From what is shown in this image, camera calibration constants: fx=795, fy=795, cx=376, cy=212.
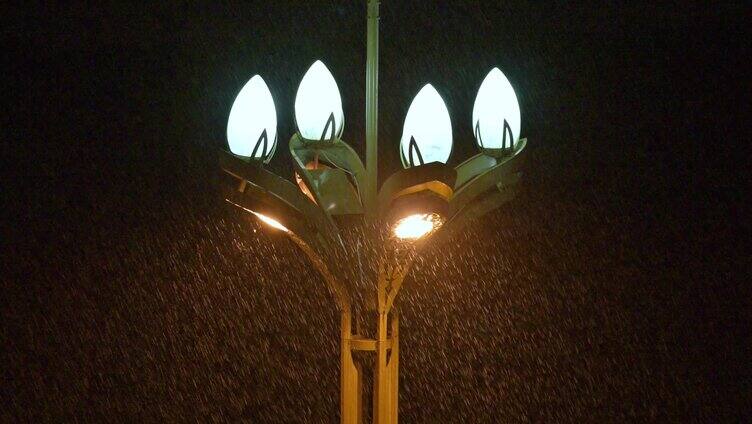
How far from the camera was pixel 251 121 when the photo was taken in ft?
6.37

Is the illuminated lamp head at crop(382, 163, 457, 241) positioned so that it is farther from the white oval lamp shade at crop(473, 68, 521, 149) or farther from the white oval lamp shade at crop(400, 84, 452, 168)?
the white oval lamp shade at crop(473, 68, 521, 149)

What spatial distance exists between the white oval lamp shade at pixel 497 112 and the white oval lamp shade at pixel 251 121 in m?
0.52

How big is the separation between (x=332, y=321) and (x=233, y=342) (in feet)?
1.90

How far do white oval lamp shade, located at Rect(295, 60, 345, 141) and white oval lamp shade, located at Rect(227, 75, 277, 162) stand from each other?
0.08 metres

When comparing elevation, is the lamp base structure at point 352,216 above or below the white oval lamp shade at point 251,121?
below

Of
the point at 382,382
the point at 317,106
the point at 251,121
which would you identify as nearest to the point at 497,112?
the point at 317,106

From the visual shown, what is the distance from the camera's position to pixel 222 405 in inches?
176

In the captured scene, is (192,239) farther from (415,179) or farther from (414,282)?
(415,179)

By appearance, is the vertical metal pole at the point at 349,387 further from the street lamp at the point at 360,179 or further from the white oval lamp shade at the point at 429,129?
the white oval lamp shade at the point at 429,129

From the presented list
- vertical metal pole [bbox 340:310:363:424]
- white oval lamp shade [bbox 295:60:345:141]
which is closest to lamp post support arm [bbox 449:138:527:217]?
white oval lamp shade [bbox 295:60:345:141]

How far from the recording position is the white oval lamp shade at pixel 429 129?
1.88 meters

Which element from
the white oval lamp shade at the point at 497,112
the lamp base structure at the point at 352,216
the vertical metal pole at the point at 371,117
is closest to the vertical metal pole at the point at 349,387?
the lamp base structure at the point at 352,216

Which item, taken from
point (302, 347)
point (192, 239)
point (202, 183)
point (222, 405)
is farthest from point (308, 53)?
point (222, 405)

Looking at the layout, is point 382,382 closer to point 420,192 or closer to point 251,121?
point 420,192
